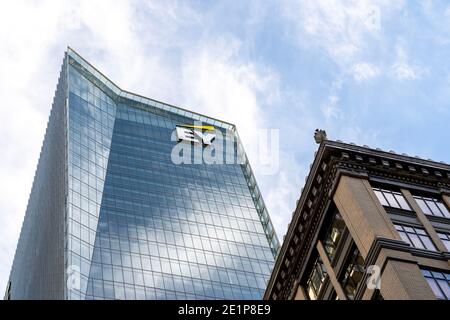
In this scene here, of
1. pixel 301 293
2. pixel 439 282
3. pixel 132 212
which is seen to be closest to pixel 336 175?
pixel 301 293

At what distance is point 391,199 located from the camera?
136 ft

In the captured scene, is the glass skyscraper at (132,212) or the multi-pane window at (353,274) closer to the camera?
the multi-pane window at (353,274)

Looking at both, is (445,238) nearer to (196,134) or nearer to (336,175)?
(336,175)

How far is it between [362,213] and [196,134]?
114285 millimetres

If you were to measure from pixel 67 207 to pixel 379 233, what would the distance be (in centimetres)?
7243

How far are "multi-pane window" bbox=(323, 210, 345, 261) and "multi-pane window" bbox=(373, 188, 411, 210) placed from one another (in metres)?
2.85

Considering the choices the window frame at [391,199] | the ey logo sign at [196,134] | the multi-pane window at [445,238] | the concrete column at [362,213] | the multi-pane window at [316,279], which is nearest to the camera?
the concrete column at [362,213]

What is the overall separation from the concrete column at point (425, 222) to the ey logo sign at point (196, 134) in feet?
353

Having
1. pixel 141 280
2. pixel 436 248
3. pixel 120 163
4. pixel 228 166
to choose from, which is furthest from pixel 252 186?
pixel 436 248

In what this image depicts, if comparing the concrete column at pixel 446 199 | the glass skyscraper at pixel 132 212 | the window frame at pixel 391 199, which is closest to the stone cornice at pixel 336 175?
the concrete column at pixel 446 199

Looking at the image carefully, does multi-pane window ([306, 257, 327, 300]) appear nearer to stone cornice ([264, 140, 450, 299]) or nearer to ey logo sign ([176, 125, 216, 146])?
Answer: stone cornice ([264, 140, 450, 299])

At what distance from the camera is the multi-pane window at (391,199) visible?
40.8 metres

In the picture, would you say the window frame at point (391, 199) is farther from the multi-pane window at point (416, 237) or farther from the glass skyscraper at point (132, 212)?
the glass skyscraper at point (132, 212)

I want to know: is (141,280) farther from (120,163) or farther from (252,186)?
(252,186)
